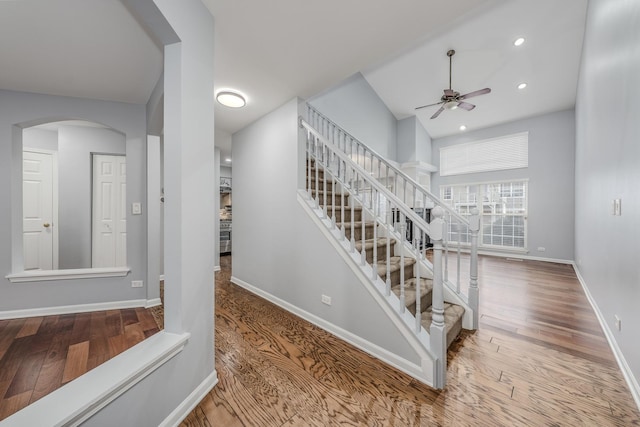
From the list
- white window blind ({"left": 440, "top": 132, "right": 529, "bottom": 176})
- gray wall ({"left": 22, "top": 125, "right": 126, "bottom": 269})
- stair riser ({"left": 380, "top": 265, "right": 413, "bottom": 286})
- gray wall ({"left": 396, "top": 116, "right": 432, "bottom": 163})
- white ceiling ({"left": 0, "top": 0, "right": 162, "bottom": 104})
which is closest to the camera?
white ceiling ({"left": 0, "top": 0, "right": 162, "bottom": 104})

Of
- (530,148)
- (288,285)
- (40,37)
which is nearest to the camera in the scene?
(40,37)

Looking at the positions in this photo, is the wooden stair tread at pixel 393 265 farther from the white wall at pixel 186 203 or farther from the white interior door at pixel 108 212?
the white interior door at pixel 108 212

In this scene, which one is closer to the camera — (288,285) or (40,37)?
(40,37)

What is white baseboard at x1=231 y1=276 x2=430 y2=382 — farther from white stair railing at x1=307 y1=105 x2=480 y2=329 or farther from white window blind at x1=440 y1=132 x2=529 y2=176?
white window blind at x1=440 y1=132 x2=529 y2=176

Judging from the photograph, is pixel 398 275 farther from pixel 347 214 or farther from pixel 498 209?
pixel 498 209

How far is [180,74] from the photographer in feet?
4.30

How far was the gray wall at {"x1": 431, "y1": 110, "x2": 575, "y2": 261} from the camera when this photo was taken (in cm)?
501

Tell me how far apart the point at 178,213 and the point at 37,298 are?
8.80 ft

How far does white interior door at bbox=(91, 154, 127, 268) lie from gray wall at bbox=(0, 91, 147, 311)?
1.02 metres

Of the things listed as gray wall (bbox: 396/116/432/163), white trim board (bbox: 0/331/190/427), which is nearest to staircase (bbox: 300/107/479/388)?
white trim board (bbox: 0/331/190/427)

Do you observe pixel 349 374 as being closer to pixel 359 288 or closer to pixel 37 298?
pixel 359 288

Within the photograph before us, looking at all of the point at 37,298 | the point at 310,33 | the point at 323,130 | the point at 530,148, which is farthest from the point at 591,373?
the point at 530,148

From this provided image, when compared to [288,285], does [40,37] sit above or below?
above

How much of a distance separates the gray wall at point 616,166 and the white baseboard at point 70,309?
14.5 feet
